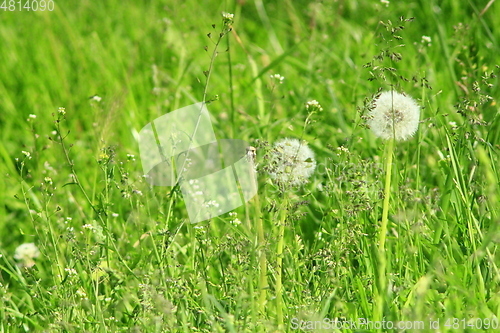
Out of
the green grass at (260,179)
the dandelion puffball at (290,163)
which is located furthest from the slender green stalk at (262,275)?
the dandelion puffball at (290,163)

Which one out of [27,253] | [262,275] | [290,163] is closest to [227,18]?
[290,163]

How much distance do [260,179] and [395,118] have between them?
0.55m

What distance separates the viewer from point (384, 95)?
1.89m

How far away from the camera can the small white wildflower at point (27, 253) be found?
2277mm

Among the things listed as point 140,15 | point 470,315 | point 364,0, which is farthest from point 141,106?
point 470,315

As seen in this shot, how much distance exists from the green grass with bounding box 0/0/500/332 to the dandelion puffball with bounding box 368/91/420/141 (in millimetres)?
52

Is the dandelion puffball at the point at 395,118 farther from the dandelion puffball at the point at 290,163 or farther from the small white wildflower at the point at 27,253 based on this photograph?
the small white wildflower at the point at 27,253

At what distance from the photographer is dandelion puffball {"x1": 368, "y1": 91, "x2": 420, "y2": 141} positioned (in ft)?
5.85

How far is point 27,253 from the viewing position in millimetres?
2295

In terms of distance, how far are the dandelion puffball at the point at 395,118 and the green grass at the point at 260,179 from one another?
0.05 metres

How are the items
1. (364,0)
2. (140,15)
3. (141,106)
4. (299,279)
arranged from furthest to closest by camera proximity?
(140,15) → (364,0) → (141,106) → (299,279)

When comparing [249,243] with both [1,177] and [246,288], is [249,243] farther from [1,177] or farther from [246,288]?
[1,177]

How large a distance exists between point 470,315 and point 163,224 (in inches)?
39.1

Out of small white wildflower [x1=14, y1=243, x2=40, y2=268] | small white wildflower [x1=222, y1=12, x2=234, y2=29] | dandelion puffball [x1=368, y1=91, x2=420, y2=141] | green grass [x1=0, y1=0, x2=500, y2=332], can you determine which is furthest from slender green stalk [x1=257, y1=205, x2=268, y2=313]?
small white wildflower [x1=14, y1=243, x2=40, y2=268]
